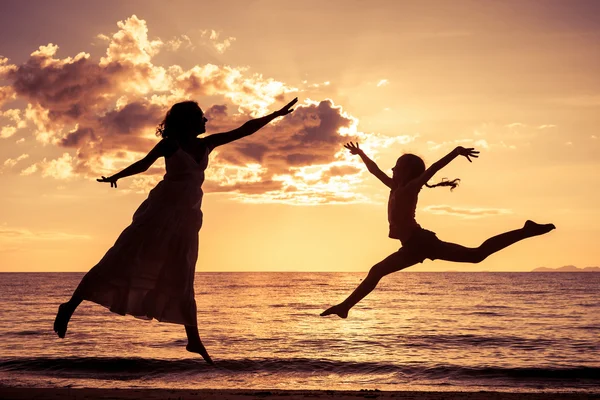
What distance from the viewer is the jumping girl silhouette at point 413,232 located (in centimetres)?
728

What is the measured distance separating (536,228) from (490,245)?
1.92 ft

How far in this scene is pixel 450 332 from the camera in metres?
30.5

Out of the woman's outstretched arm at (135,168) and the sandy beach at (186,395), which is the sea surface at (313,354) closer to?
the sandy beach at (186,395)

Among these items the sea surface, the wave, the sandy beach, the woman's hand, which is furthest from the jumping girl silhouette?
the wave

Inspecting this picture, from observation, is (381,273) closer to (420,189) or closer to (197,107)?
(420,189)

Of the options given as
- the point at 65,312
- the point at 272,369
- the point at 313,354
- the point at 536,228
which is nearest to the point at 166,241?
the point at 65,312

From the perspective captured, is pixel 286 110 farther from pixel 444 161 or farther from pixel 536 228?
pixel 536 228

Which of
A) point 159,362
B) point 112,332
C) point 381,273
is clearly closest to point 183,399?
point 381,273

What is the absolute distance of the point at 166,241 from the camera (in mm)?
6621

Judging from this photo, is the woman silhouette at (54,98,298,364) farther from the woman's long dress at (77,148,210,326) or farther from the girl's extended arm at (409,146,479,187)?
the girl's extended arm at (409,146,479,187)

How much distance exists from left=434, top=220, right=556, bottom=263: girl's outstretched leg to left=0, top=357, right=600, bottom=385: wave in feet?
40.5

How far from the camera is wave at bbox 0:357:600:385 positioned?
18.9 meters

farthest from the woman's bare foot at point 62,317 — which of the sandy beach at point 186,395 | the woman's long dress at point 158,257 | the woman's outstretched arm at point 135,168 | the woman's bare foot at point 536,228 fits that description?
the woman's bare foot at point 536,228

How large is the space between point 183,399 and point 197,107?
4827mm
